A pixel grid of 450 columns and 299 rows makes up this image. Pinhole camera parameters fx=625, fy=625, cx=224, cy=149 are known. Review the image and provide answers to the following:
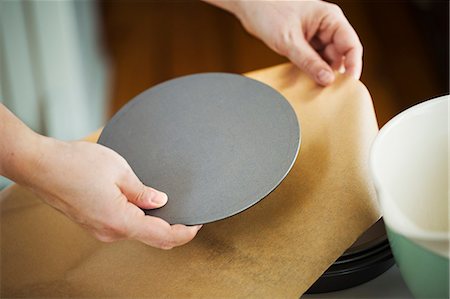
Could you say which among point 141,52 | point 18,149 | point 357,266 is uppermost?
point 18,149

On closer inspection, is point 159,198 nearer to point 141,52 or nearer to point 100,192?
point 100,192

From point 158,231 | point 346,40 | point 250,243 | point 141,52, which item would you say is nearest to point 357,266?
point 250,243

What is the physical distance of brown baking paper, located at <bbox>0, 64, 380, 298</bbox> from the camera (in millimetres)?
665

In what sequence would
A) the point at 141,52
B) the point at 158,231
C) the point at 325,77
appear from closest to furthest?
1. the point at 158,231
2. the point at 325,77
3. the point at 141,52

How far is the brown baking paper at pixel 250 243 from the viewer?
67 centimetres

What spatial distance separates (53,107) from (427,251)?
1379mm

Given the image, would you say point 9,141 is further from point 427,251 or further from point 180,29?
point 180,29

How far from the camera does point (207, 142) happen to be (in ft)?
2.38

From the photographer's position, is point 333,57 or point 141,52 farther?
point 141,52

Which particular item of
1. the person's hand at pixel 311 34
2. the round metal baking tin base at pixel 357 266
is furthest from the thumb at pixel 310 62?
the round metal baking tin base at pixel 357 266

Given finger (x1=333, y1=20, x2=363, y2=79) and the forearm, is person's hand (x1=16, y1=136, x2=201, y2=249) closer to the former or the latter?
the forearm

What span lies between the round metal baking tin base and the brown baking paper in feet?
0.07

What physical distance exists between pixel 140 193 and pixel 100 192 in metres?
0.04

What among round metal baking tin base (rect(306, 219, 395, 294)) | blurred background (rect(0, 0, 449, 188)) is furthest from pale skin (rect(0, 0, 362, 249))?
blurred background (rect(0, 0, 449, 188))
